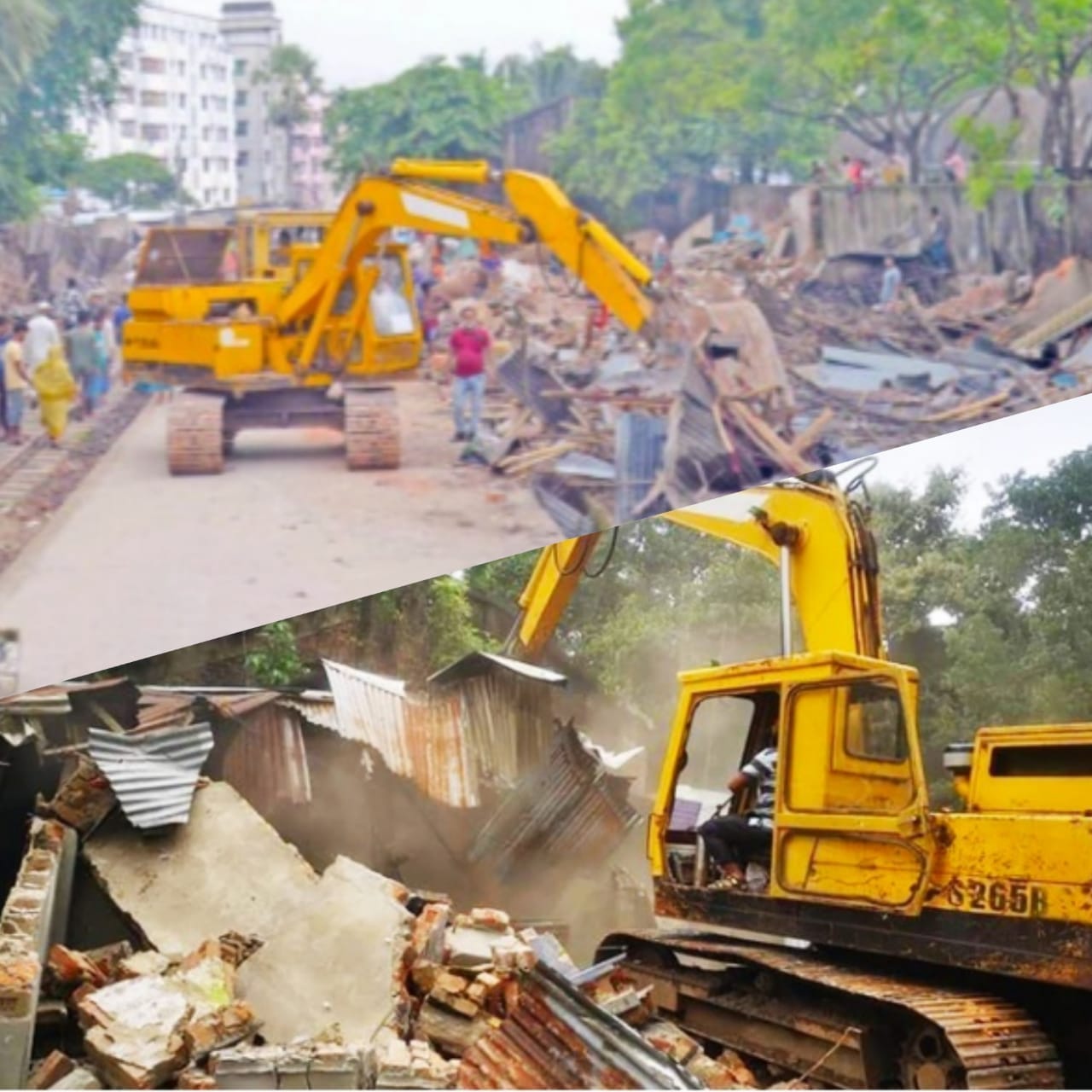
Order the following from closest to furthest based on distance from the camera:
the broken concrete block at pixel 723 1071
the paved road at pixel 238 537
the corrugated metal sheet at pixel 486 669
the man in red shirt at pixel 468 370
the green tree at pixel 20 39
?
1. the green tree at pixel 20 39
2. the paved road at pixel 238 537
3. the man in red shirt at pixel 468 370
4. the broken concrete block at pixel 723 1071
5. the corrugated metal sheet at pixel 486 669

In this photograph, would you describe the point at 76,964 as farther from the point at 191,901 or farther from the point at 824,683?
the point at 824,683

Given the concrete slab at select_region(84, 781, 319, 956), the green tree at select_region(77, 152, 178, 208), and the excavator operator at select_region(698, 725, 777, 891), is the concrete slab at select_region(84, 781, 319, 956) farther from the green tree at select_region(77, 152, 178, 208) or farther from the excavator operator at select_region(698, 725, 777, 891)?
the green tree at select_region(77, 152, 178, 208)

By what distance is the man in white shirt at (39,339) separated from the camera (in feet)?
9.47

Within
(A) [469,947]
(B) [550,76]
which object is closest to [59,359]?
(B) [550,76]

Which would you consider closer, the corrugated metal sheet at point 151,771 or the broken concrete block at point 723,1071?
the broken concrete block at point 723,1071

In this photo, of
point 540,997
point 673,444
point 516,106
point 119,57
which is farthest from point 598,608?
point 119,57

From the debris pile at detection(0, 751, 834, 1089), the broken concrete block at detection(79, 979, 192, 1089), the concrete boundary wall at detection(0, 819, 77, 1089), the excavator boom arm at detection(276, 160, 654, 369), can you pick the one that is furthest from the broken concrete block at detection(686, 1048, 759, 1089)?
the excavator boom arm at detection(276, 160, 654, 369)

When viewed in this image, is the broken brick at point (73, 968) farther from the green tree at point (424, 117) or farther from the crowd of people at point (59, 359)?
the green tree at point (424, 117)

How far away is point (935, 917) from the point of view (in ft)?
9.86

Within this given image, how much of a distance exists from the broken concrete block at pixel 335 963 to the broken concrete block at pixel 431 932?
0.02 meters

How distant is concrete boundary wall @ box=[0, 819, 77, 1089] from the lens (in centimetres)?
319

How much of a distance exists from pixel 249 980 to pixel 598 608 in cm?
91

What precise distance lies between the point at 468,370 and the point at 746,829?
3.06ft

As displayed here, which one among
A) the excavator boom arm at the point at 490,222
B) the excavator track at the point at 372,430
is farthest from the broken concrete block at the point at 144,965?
the excavator boom arm at the point at 490,222
